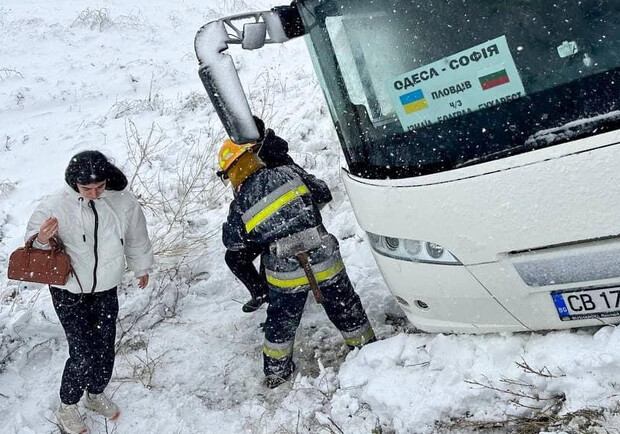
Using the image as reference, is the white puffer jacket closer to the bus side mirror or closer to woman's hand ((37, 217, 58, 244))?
woman's hand ((37, 217, 58, 244))

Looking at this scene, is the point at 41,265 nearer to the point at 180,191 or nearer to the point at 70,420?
the point at 70,420

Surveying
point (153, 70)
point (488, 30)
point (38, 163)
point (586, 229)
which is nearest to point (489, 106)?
point (488, 30)

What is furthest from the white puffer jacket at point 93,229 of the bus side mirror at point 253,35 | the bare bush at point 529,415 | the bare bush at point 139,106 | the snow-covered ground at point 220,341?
the bare bush at point 139,106

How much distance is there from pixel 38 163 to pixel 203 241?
12.3 feet

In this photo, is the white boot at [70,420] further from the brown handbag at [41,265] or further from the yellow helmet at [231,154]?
the yellow helmet at [231,154]

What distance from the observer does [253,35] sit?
3176mm

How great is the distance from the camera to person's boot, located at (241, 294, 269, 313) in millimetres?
4758

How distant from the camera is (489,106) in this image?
2.78m

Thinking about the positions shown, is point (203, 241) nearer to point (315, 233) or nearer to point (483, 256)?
point (315, 233)

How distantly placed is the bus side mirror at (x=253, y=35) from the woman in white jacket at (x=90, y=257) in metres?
1.14

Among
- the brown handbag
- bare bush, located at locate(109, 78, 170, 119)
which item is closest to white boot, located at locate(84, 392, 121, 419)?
the brown handbag

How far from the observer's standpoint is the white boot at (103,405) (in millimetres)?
3963

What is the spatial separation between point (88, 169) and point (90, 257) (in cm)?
59

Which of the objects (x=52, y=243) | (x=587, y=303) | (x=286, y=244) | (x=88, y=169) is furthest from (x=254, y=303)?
(x=587, y=303)
